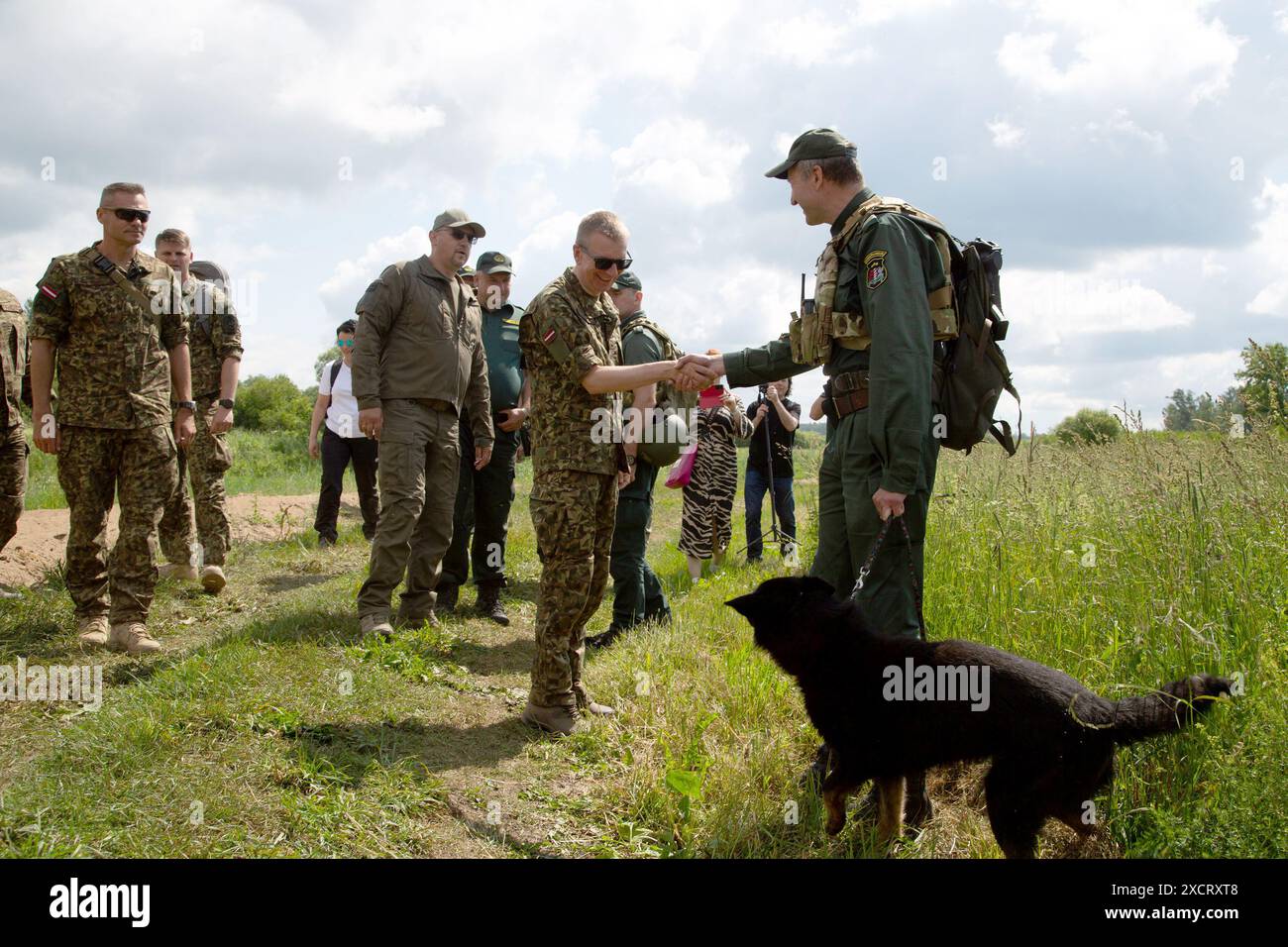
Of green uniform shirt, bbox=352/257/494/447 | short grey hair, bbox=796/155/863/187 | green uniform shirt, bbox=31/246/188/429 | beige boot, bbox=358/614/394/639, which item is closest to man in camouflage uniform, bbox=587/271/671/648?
green uniform shirt, bbox=352/257/494/447

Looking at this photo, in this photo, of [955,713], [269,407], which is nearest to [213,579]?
[955,713]

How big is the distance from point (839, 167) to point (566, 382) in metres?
1.63

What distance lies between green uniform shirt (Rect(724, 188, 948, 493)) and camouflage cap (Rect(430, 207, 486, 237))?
306 centimetres

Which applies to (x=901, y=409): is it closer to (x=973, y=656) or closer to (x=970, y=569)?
(x=973, y=656)

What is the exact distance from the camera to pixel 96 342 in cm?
518

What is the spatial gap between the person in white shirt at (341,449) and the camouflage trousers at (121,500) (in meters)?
3.04

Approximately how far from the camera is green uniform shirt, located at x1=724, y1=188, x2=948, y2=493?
3242 millimetres

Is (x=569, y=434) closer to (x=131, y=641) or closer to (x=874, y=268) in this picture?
(x=874, y=268)

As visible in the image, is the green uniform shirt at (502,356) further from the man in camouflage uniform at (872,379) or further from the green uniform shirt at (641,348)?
the man in camouflage uniform at (872,379)
